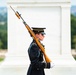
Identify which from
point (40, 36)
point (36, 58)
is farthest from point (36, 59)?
point (40, 36)

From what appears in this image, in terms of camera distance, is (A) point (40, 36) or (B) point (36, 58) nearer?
(B) point (36, 58)

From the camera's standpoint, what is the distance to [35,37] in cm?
553

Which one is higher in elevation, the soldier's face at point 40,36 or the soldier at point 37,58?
the soldier's face at point 40,36

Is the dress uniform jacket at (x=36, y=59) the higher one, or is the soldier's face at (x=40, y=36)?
the soldier's face at (x=40, y=36)

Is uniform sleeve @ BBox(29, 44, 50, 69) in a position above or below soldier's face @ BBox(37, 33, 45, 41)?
below

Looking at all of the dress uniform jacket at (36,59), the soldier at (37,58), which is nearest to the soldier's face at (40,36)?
the soldier at (37,58)

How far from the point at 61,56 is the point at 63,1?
1324 mm

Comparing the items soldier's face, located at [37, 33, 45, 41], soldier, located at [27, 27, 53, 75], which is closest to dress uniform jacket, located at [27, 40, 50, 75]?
soldier, located at [27, 27, 53, 75]

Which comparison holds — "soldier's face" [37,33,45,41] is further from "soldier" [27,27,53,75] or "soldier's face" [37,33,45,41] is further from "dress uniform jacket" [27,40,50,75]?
"dress uniform jacket" [27,40,50,75]

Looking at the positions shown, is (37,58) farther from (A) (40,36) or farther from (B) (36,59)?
(A) (40,36)

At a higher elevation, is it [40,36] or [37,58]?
[40,36]

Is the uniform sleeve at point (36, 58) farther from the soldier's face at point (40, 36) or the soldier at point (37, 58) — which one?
the soldier's face at point (40, 36)

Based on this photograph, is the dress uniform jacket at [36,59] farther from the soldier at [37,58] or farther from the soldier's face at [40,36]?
the soldier's face at [40,36]

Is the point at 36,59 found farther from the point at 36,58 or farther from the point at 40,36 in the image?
the point at 40,36
